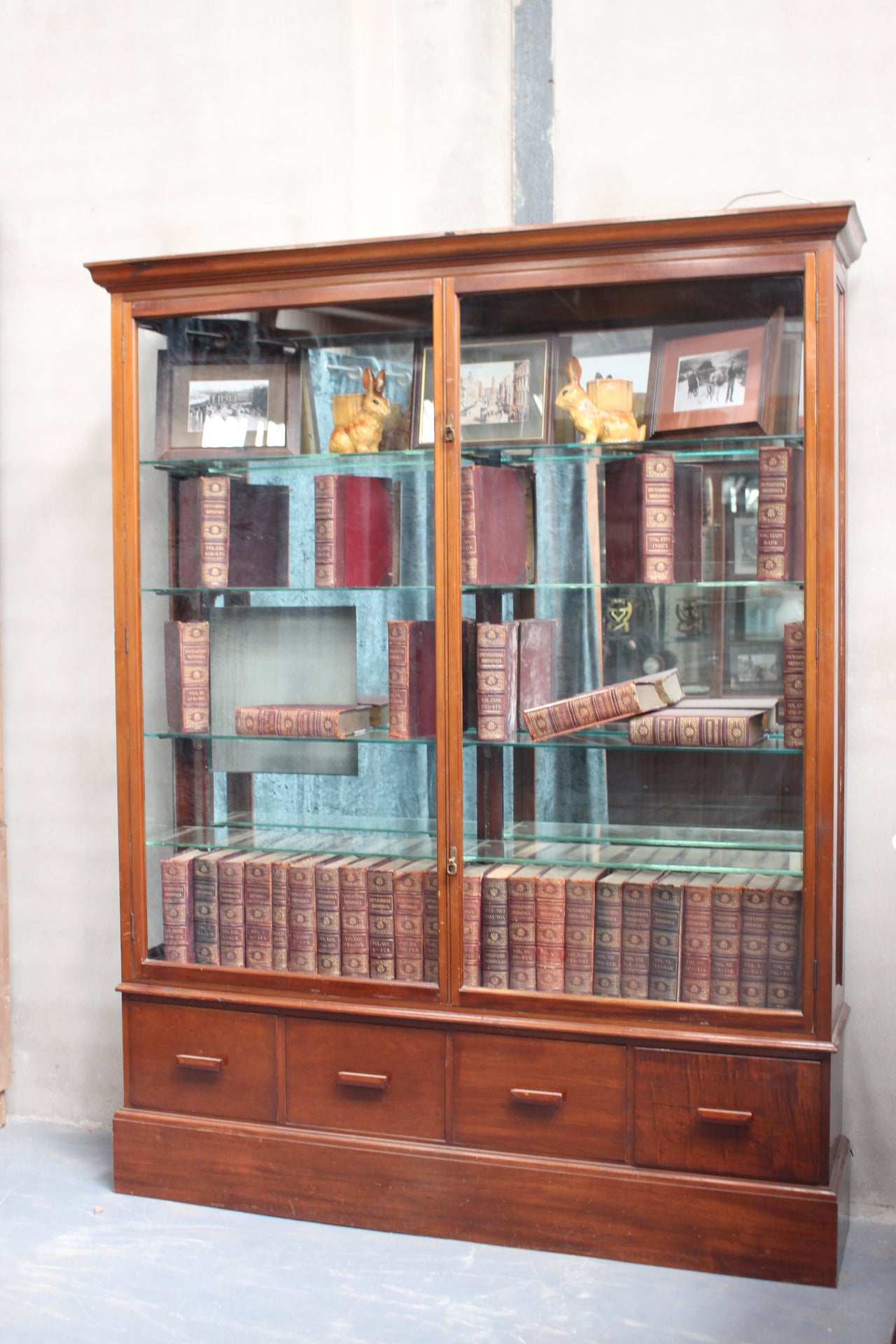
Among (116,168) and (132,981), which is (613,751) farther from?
(116,168)

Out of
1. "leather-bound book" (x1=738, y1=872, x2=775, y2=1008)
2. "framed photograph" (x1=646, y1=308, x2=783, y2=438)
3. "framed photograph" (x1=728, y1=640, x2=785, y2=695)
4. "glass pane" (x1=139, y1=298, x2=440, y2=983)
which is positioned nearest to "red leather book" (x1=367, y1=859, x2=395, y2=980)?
"glass pane" (x1=139, y1=298, x2=440, y2=983)

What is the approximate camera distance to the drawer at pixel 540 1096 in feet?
7.81

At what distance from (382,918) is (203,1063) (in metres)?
0.53

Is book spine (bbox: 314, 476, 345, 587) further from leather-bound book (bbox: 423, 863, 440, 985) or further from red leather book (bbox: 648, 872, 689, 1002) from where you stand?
red leather book (bbox: 648, 872, 689, 1002)

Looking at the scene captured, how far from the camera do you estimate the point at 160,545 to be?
2658 mm

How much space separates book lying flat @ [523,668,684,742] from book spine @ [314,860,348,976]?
586 millimetres

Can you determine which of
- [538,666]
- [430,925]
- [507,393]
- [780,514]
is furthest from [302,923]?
[780,514]

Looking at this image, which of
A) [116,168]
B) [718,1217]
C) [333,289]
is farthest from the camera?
[116,168]

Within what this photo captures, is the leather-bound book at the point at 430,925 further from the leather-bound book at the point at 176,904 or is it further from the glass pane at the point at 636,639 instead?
the leather-bound book at the point at 176,904

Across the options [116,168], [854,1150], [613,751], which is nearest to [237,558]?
[613,751]

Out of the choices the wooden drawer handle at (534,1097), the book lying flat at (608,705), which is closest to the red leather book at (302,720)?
the book lying flat at (608,705)

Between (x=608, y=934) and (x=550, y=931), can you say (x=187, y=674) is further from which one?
(x=608, y=934)

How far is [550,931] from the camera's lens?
8.09 feet

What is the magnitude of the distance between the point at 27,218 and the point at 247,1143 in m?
2.38
